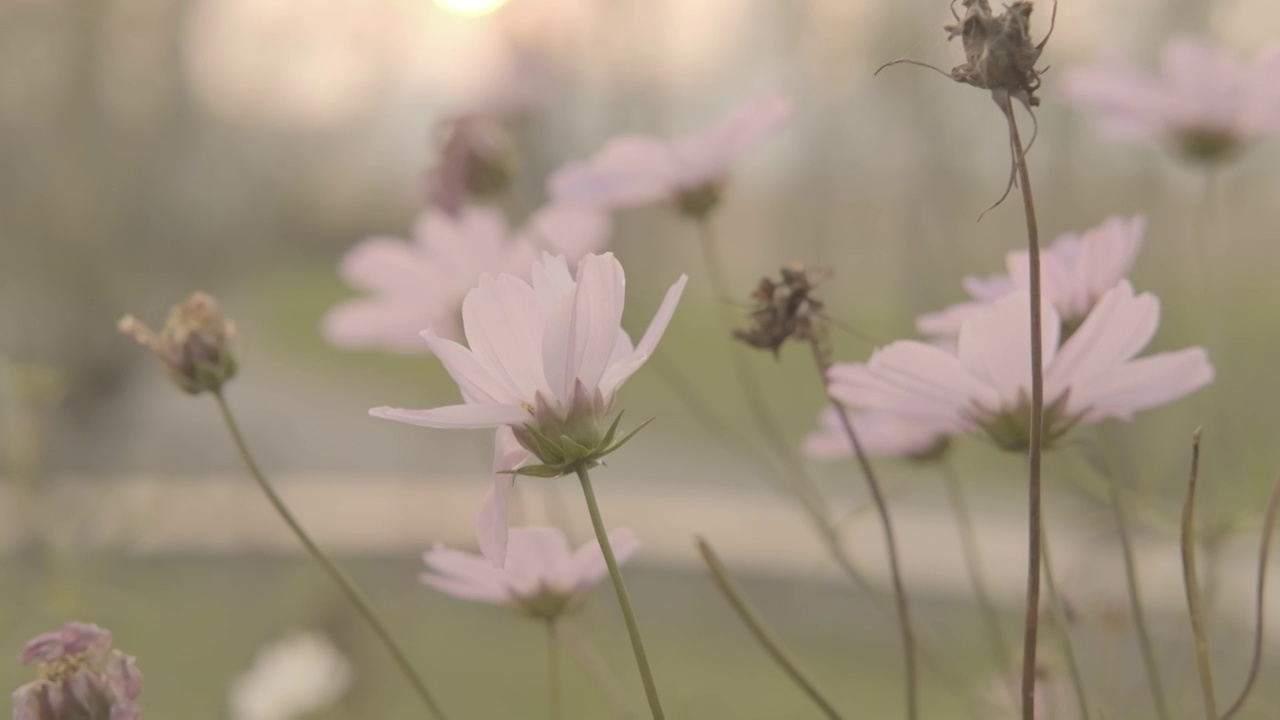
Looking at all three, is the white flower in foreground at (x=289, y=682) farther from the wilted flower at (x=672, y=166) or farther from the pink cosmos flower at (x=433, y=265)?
the wilted flower at (x=672, y=166)

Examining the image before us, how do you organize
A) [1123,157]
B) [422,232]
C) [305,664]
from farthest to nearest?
[1123,157] → [305,664] → [422,232]

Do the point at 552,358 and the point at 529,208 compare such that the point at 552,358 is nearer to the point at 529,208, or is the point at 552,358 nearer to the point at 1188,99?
the point at 1188,99

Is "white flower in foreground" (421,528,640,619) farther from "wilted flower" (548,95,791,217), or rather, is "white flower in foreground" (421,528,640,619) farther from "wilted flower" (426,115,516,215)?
"wilted flower" (426,115,516,215)

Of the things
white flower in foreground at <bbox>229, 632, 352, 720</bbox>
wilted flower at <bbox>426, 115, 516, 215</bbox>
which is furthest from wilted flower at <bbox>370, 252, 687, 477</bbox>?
white flower in foreground at <bbox>229, 632, 352, 720</bbox>

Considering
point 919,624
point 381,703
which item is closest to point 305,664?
point 919,624

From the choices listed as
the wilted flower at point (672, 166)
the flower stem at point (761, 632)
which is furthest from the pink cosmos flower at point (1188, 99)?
the flower stem at point (761, 632)

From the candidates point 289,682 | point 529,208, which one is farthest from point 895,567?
point 529,208

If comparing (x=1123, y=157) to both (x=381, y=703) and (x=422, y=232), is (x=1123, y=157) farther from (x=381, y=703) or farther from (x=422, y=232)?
(x=422, y=232)
